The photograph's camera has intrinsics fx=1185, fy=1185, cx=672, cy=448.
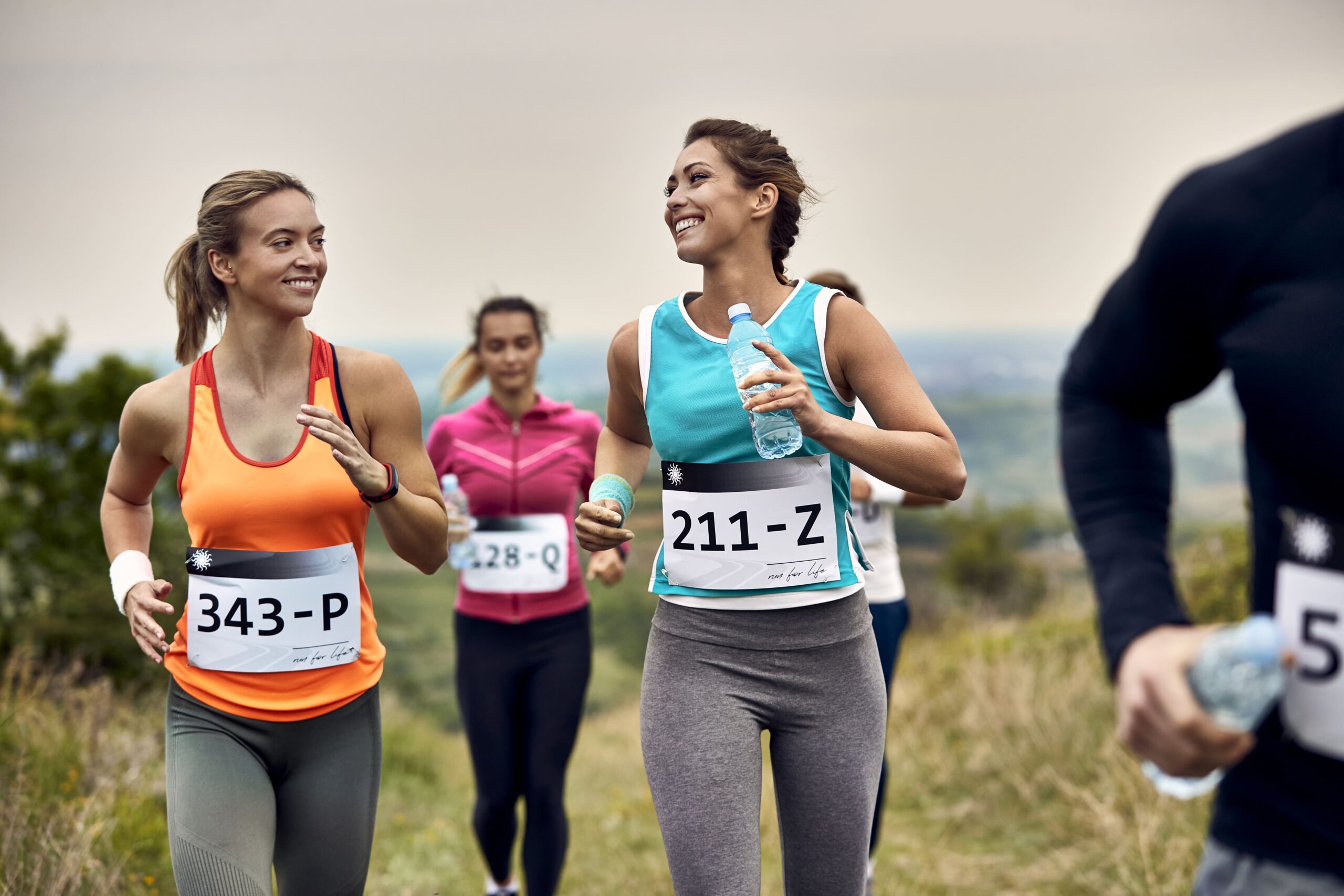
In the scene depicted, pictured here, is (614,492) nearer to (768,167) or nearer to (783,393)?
(783,393)

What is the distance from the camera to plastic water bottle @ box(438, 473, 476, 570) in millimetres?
4453

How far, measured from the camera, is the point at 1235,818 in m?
1.52

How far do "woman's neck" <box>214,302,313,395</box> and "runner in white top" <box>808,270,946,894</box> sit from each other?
2.18 meters

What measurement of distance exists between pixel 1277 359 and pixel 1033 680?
244 inches

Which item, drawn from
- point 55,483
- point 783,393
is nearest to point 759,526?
point 783,393

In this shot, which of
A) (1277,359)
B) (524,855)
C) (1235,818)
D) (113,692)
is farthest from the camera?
(113,692)

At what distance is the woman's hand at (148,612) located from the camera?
267 cm

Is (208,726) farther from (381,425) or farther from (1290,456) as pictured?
(1290,456)

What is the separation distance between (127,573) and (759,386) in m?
1.63

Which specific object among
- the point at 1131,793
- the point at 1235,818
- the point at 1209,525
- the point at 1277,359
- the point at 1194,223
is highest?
the point at 1194,223

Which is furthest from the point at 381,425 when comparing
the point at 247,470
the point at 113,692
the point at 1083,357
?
the point at 113,692

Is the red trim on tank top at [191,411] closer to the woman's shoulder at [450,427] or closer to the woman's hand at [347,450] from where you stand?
the woman's hand at [347,450]

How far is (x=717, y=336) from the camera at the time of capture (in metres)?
2.81

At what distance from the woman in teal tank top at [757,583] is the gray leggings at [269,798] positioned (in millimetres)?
696
